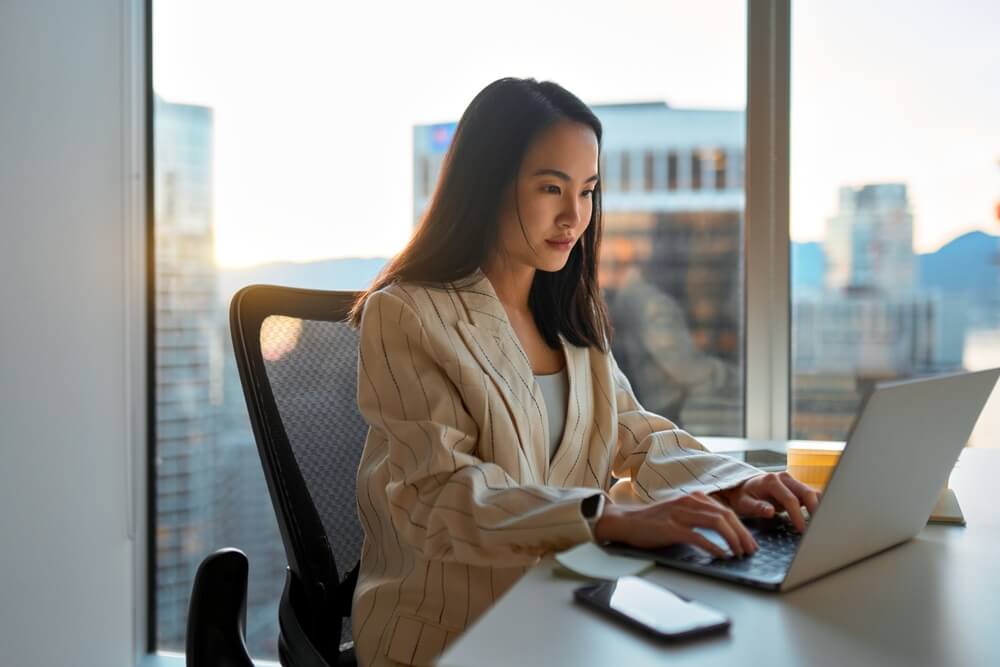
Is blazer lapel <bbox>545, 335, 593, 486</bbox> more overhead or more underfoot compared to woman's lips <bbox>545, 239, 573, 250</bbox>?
more underfoot

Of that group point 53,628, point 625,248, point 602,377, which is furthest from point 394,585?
point 53,628

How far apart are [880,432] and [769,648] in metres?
0.22

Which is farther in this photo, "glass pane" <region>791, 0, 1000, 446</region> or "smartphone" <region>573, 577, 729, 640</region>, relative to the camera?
"glass pane" <region>791, 0, 1000, 446</region>

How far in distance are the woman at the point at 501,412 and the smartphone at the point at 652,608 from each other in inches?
5.0

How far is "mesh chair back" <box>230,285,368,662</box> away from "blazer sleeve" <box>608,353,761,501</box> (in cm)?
42

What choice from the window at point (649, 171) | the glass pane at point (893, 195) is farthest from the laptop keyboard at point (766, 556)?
the window at point (649, 171)

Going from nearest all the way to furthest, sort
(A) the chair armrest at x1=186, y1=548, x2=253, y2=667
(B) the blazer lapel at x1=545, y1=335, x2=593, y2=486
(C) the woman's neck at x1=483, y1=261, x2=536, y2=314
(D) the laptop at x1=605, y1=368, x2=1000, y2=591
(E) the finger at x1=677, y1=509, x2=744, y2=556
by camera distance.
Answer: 1. (D) the laptop at x1=605, y1=368, x2=1000, y2=591
2. (E) the finger at x1=677, y1=509, x2=744, y2=556
3. (A) the chair armrest at x1=186, y1=548, x2=253, y2=667
4. (B) the blazer lapel at x1=545, y1=335, x2=593, y2=486
5. (C) the woman's neck at x1=483, y1=261, x2=536, y2=314

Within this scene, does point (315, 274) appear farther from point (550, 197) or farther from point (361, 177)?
point (550, 197)

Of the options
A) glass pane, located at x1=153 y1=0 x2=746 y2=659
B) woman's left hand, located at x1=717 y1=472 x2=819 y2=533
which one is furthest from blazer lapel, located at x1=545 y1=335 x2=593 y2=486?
glass pane, located at x1=153 y1=0 x2=746 y2=659

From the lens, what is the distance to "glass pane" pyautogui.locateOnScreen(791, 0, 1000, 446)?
7.07 ft

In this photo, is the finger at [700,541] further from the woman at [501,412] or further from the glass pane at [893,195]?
the glass pane at [893,195]

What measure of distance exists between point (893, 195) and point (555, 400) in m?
1.19

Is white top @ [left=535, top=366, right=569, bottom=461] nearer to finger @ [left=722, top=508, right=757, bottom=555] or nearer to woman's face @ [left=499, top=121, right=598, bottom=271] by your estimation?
woman's face @ [left=499, top=121, right=598, bottom=271]

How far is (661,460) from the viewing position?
1.35m
